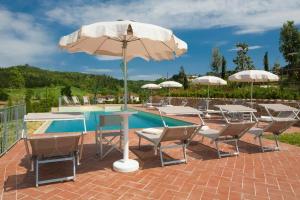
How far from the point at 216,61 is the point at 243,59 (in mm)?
3828

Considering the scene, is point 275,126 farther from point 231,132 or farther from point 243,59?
point 243,59

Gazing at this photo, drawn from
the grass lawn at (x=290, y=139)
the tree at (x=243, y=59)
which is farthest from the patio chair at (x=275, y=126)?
the tree at (x=243, y=59)

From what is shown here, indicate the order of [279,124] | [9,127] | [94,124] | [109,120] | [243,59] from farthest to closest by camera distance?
[243,59], [94,124], [9,127], [279,124], [109,120]

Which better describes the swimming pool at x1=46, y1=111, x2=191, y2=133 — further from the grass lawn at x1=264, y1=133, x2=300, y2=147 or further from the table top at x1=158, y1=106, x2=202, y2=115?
the grass lawn at x1=264, y1=133, x2=300, y2=147

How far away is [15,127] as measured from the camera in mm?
6609

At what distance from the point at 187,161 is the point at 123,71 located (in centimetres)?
215

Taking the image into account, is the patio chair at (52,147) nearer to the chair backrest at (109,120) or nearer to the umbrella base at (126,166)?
the umbrella base at (126,166)

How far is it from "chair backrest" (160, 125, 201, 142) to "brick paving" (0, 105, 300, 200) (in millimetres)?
518

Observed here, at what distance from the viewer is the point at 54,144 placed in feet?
12.1

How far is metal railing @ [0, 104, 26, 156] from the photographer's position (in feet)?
18.3

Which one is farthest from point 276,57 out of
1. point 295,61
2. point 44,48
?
point 44,48

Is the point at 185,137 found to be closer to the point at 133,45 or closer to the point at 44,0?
the point at 133,45

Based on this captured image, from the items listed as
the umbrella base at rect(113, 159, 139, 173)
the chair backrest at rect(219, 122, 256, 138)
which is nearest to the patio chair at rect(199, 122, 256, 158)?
the chair backrest at rect(219, 122, 256, 138)

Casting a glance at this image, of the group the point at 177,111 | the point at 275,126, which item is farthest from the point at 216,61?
Answer: the point at 177,111
